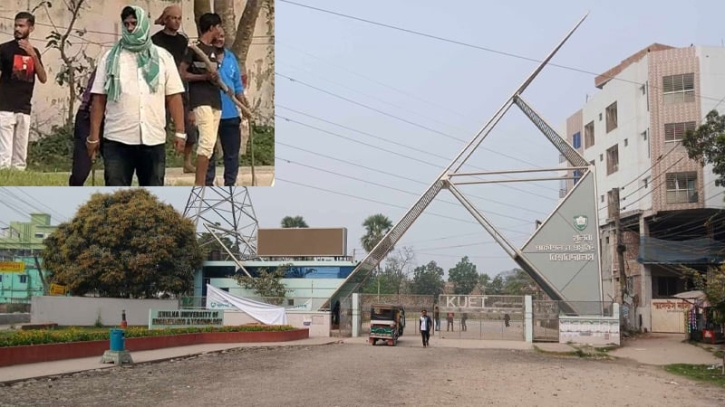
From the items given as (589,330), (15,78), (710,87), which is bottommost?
(589,330)

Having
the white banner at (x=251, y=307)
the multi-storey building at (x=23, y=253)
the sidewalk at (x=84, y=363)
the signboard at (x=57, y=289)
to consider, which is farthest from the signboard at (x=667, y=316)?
the multi-storey building at (x=23, y=253)

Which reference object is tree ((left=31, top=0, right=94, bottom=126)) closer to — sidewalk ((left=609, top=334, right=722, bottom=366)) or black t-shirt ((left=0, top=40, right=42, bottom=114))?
black t-shirt ((left=0, top=40, right=42, bottom=114))

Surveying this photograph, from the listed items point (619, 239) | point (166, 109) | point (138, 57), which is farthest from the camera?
point (619, 239)

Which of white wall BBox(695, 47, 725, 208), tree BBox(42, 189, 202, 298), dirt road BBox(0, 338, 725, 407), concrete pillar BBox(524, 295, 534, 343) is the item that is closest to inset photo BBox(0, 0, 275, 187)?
dirt road BBox(0, 338, 725, 407)

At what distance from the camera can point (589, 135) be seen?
51.2m

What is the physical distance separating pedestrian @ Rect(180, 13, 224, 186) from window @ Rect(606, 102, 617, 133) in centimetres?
3219

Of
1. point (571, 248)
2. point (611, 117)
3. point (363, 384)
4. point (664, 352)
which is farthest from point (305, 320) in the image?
point (611, 117)

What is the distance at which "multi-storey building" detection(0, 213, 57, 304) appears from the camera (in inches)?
2318

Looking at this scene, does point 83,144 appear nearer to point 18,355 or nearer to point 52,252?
point 18,355

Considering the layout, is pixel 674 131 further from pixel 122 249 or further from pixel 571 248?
pixel 122 249

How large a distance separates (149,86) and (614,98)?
34.6m

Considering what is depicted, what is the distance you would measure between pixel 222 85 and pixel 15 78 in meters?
5.38

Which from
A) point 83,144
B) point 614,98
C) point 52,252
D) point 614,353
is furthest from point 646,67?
point 52,252

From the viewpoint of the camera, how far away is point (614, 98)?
149 feet
